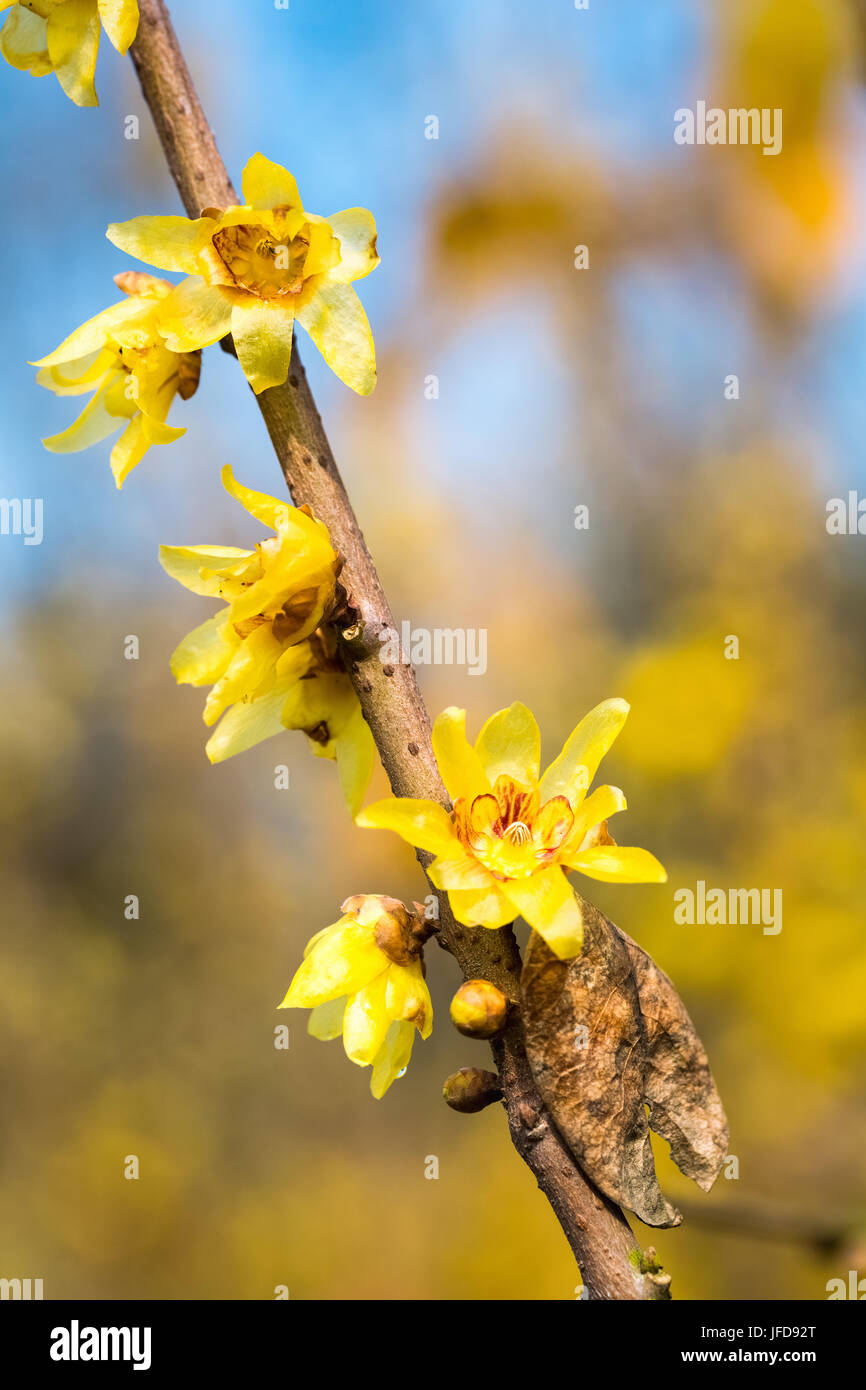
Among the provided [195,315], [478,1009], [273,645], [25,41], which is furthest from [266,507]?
[25,41]

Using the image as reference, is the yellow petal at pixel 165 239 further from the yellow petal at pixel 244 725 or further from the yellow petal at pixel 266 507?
the yellow petal at pixel 244 725

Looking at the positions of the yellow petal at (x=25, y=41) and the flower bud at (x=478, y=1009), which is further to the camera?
the yellow petal at (x=25, y=41)

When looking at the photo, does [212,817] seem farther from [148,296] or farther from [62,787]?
[148,296]

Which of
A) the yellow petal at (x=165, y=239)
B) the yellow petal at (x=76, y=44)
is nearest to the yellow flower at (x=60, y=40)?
the yellow petal at (x=76, y=44)

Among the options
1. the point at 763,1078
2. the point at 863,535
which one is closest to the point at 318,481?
the point at 763,1078

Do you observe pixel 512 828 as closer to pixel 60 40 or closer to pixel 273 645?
pixel 273 645

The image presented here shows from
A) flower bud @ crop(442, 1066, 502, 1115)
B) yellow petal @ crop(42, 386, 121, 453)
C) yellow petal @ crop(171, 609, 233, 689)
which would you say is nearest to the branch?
flower bud @ crop(442, 1066, 502, 1115)
